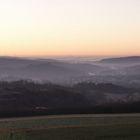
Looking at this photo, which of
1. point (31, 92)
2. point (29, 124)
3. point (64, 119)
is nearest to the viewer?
point (29, 124)

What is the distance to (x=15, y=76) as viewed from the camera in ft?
22.5

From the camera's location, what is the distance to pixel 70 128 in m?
5.34

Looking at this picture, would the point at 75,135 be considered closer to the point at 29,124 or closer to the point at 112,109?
the point at 29,124

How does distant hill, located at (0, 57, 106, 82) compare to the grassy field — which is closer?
the grassy field

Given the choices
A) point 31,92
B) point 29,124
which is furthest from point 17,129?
point 31,92

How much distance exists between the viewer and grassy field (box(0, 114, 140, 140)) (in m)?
5.09

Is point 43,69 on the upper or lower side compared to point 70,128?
upper

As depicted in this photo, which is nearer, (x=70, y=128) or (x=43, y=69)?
(x=70, y=128)

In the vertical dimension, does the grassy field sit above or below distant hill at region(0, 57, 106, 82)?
below

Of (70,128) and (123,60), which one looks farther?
(123,60)

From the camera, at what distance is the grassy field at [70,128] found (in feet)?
16.7

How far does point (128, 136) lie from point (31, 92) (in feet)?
7.10

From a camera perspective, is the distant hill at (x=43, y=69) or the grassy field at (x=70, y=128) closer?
the grassy field at (x=70, y=128)

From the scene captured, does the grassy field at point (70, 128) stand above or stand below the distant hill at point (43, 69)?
below
